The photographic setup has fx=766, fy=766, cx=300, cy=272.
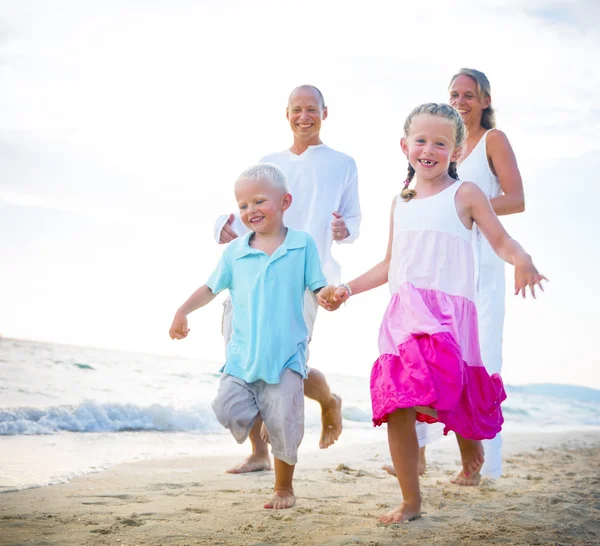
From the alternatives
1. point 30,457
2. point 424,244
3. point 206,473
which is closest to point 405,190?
point 424,244

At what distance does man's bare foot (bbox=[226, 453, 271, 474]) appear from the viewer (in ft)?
16.2

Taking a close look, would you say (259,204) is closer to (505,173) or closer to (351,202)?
(351,202)

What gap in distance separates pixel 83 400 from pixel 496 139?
19.2ft

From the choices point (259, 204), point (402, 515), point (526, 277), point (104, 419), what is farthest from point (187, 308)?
Result: point (104, 419)

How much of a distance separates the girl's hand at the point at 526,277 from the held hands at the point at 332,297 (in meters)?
0.86

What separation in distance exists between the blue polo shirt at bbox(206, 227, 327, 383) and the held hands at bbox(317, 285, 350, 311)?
0.21 m

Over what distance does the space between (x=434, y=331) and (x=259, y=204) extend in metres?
1.20

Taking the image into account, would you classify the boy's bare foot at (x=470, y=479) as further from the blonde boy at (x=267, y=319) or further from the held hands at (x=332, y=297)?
the held hands at (x=332, y=297)

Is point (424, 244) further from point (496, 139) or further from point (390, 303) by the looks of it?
point (496, 139)

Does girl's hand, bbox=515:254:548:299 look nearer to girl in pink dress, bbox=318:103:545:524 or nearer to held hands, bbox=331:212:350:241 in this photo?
girl in pink dress, bbox=318:103:545:524

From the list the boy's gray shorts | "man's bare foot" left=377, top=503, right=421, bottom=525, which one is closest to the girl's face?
the boy's gray shorts

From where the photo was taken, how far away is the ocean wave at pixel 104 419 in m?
7.18

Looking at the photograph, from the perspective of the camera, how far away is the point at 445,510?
3.63m

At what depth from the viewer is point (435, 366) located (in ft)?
10.5
